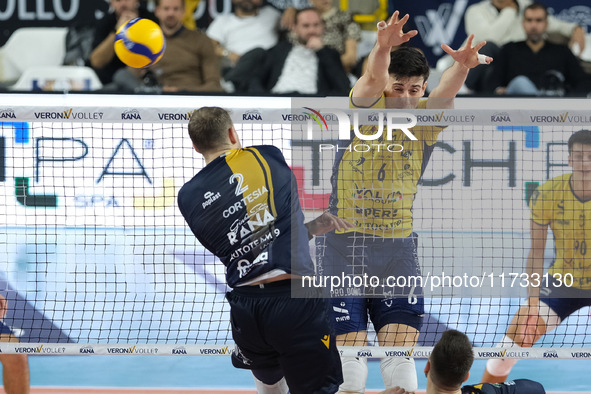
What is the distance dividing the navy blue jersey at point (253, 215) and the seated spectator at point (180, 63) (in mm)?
5019

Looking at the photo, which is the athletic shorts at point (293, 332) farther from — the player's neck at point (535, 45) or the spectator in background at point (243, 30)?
the player's neck at point (535, 45)

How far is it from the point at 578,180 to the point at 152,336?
174 inches

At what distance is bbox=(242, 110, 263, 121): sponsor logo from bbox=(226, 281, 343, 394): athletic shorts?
1286 mm

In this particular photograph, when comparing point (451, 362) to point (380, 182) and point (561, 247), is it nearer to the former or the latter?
point (380, 182)

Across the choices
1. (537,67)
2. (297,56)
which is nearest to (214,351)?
(297,56)

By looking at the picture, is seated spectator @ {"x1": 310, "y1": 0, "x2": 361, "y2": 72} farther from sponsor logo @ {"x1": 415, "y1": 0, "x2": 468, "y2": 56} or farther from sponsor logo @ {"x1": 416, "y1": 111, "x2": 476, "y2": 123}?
sponsor logo @ {"x1": 416, "y1": 111, "x2": 476, "y2": 123}

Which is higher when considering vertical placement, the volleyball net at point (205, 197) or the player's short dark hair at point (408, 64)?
the player's short dark hair at point (408, 64)

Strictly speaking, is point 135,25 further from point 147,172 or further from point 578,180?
point 578,180

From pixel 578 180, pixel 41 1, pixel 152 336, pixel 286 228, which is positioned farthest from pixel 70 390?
pixel 41 1

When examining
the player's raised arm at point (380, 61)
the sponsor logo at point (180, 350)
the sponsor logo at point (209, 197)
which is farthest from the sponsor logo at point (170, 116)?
the sponsor logo at point (180, 350)

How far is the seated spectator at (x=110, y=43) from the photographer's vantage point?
32.2 feet

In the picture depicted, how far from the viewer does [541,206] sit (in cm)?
651

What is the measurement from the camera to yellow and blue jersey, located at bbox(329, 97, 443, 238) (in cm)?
525

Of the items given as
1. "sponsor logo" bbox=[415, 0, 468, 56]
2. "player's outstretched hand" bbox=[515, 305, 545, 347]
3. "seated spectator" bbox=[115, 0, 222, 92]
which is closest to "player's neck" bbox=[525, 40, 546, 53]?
"sponsor logo" bbox=[415, 0, 468, 56]
